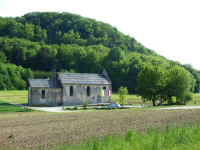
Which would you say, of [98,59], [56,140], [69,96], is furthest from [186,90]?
[98,59]

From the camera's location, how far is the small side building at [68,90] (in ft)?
168

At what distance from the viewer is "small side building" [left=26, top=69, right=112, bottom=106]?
5109 centimetres

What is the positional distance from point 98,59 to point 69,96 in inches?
2958

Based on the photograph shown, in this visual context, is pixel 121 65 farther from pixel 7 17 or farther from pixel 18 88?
pixel 7 17

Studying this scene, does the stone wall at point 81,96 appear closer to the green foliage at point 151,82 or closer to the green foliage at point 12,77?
the green foliage at point 151,82

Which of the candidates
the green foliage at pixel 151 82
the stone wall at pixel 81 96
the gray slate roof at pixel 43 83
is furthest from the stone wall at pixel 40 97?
the green foliage at pixel 151 82

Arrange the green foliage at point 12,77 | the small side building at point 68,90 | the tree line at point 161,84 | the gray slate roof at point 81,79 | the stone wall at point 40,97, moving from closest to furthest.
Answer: the tree line at point 161,84 < the stone wall at point 40,97 < the small side building at point 68,90 < the gray slate roof at point 81,79 < the green foliage at point 12,77

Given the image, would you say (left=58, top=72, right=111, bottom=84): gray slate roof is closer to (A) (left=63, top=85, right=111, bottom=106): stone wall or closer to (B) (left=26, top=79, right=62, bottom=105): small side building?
(A) (left=63, top=85, right=111, bottom=106): stone wall

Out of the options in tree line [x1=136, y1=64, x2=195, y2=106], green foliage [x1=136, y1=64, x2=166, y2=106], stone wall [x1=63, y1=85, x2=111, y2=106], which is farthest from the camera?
stone wall [x1=63, y1=85, x2=111, y2=106]

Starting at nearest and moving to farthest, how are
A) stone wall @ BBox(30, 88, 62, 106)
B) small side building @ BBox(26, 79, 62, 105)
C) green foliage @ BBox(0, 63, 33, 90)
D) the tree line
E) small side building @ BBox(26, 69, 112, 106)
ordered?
the tree line
small side building @ BBox(26, 79, 62, 105)
stone wall @ BBox(30, 88, 62, 106)
small side building @ BBox(26, 69, 112, 106)
green foliage @ BBox(0, 63, 33, 90)

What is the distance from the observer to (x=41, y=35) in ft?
588

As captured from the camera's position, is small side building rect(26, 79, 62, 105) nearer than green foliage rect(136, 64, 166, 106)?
No

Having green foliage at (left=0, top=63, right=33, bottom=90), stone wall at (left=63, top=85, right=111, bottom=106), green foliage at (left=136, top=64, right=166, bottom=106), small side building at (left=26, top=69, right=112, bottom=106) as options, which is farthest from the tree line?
green foliage at (left=0, top=63, right=33, bottom=90)

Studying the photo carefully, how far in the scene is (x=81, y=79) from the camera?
182 ft
